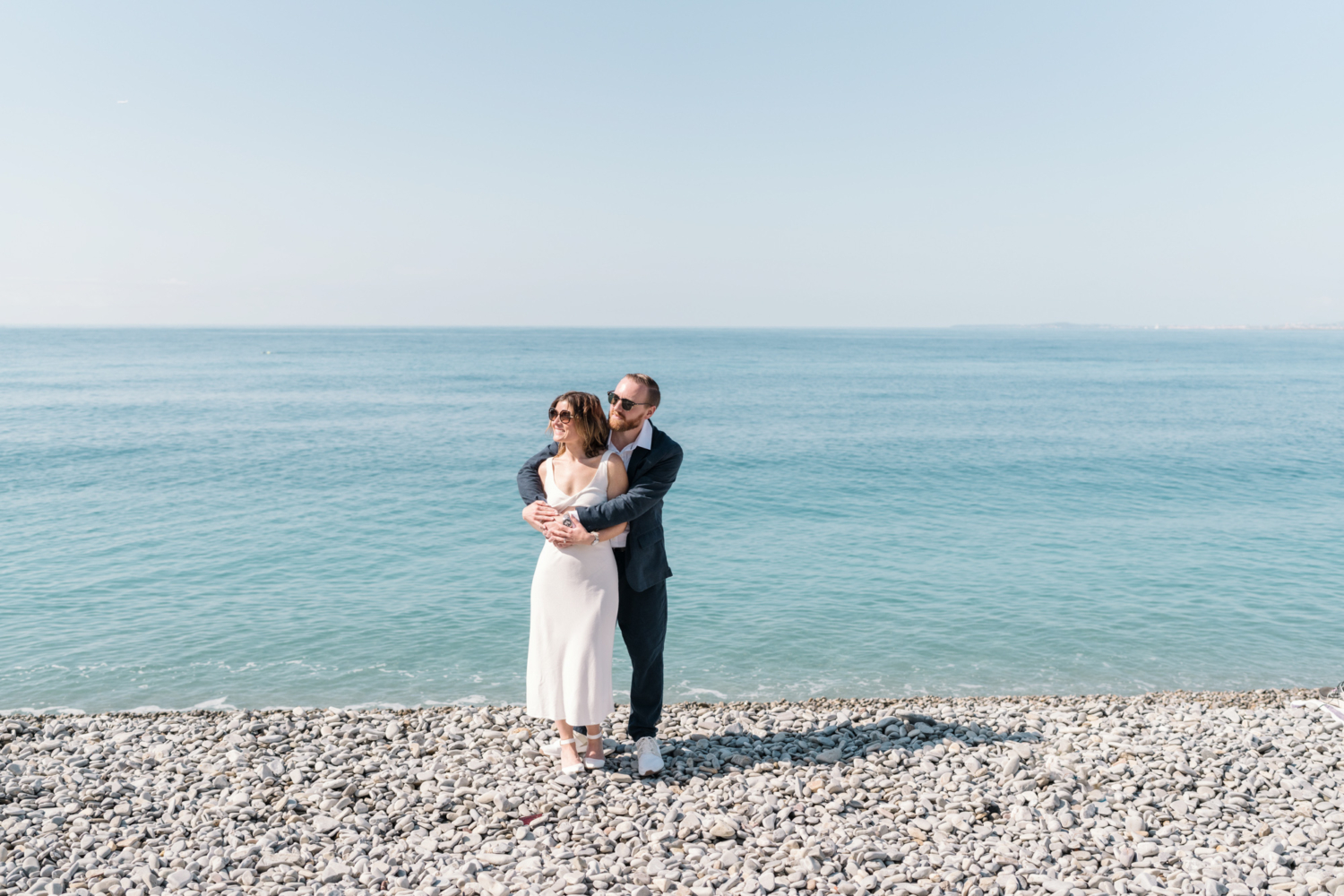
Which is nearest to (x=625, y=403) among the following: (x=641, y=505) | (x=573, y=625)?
(x=641, y=505)

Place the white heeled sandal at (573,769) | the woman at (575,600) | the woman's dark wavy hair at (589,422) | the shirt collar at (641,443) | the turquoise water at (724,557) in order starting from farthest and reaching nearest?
the turquoise water at (724,557) → the white heeled sandal at (573,769) → the shirt collar at (641,443) → the woman at (575,600) → the woman's dark wavy hair at (589,422)

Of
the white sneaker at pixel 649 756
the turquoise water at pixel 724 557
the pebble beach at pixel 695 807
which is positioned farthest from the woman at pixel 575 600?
the turquoise water at pixel 724 557

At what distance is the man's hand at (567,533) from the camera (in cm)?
548

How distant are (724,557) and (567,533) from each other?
1072 cm

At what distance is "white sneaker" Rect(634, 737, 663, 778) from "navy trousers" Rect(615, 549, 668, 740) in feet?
0.51

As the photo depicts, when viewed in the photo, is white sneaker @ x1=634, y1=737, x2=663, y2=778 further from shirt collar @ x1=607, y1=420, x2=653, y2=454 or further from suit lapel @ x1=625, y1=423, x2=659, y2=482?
shirt collar @ x1=607, y1=420, x2=653, y2=454

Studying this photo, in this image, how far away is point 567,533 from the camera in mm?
5508

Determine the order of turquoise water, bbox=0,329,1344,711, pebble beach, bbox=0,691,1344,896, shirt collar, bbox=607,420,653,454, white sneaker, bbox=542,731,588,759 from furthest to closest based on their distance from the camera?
1. turquoise water, bbox=0,329,1344,711
2. white sneaker, bbox=542,731,588,759
3. shirt collar, bbox=607,420,653,454
4. pebble beach, bbox=0,691,1344,896

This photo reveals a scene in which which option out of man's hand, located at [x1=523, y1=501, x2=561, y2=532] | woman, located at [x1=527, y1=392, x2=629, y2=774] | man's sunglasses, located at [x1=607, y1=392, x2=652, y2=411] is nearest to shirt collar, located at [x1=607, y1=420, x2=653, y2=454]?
woman, located at [x1=527, y1=392, x2=629, y2=774]

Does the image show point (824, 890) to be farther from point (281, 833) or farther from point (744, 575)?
point (744, 575)

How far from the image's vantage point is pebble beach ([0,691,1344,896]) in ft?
15.7

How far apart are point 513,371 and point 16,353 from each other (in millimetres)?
60027

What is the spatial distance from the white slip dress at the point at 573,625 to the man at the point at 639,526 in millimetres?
127

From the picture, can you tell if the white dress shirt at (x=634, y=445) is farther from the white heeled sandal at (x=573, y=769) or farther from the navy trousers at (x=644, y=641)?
the white heeled sandal at (x=573, y=769)
